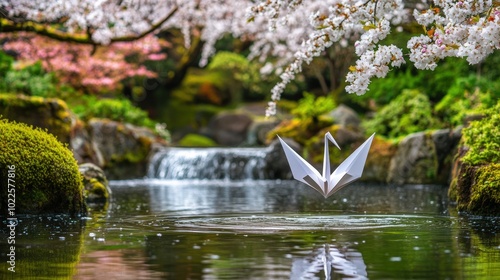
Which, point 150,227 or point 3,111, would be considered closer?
point 150,227

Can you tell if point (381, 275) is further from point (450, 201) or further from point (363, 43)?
point (450, 201)

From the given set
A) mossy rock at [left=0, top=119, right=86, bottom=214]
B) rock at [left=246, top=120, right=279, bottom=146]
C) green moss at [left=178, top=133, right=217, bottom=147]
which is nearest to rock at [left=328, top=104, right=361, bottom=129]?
rock at [left=246, top=120, right=279, bottom=146]

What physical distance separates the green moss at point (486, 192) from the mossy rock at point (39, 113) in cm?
1325

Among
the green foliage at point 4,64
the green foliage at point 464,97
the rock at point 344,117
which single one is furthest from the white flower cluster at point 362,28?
the green foliage at point 4,64

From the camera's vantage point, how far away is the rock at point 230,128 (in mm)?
38406

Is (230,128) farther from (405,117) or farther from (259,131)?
(405,117)

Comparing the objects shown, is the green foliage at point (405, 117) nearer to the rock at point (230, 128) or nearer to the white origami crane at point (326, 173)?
the rock at point (230, 128)

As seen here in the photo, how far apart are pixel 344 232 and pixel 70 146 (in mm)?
14834

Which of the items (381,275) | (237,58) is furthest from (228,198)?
(237,58)

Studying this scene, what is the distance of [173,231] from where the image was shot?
11.8 m

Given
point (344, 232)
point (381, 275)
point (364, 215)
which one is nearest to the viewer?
point (381, 275)

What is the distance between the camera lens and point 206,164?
29109 millimetres

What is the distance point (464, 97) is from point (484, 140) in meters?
10.7

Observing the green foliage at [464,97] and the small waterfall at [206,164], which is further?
the small waterfall at [206,164]
